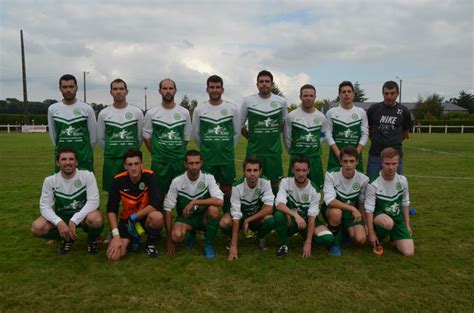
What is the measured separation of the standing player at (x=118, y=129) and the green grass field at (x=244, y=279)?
1001mm

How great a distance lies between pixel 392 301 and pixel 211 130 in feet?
9.38

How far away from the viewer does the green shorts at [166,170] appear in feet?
16.6

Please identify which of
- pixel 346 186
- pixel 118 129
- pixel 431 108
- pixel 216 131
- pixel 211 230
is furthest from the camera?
pixel 431 108

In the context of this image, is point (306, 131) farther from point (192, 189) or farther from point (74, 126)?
point (74, 126)

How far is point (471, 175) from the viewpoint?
9.85 metres

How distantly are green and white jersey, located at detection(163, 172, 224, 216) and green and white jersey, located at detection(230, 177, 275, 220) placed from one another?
0.68ft

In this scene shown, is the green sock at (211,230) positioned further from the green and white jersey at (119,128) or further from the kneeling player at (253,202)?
the green and white jersey at (119,128)

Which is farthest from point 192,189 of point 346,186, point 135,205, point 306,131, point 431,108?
point 431,108

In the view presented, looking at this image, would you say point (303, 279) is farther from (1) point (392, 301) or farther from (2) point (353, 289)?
(1) point (392, 301)

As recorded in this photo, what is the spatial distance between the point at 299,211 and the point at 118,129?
2.40 meters

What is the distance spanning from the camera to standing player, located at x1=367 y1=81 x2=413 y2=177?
17.8ft

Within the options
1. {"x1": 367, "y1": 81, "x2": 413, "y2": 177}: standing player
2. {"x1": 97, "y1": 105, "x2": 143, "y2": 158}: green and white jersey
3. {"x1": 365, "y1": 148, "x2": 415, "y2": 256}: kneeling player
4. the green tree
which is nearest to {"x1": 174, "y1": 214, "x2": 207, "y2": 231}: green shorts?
{"x1": 97, "y1": 105, "x2": 143, "y2": 158}: green and white jersey

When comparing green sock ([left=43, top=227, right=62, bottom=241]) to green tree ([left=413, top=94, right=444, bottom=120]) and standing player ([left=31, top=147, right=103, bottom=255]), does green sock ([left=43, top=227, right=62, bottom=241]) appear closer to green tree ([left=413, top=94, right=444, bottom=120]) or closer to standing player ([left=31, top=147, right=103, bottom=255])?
standing player ([left=31, top=147, right=103, bottom=255])

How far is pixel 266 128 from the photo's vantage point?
5.26 m
